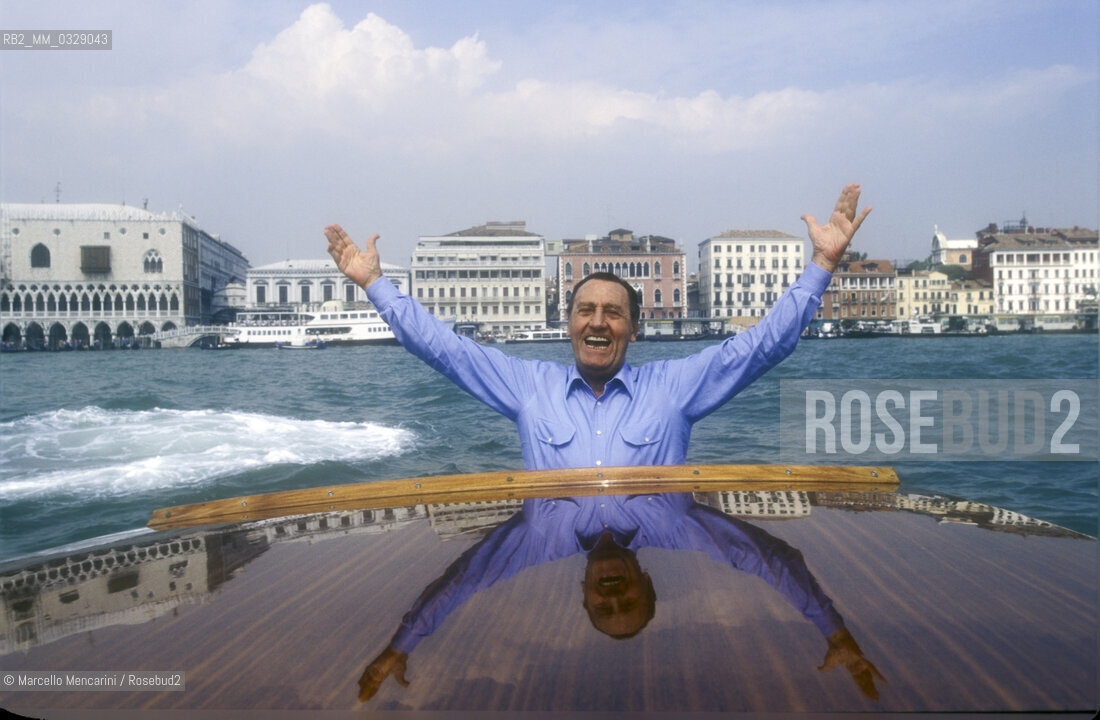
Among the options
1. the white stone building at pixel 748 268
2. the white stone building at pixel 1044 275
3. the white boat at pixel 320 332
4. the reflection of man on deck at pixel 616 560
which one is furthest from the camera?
the white stone building at pixel 748 268

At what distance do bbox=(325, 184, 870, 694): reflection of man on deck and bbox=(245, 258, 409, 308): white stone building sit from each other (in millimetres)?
50247

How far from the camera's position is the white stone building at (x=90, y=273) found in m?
42.4

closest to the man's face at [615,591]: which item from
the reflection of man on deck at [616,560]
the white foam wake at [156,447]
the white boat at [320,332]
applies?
the reflection of man on deck at [616,560]

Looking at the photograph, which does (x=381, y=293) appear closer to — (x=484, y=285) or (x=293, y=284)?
(x=484, y=285)

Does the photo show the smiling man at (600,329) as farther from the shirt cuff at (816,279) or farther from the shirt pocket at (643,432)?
the shirt cuff at (816,279)

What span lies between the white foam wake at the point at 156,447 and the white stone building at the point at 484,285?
38.7 meters

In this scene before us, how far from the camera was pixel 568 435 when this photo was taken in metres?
1.61

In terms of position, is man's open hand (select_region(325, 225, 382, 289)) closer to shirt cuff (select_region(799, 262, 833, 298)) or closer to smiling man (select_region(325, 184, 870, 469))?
smiling man (select_region(325, 184, 870, 469))

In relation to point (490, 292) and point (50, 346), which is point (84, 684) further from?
point (50, 346)

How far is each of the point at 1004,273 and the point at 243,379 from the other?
4970 cm

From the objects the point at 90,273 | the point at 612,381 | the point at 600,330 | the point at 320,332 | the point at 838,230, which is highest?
the point at 90,273

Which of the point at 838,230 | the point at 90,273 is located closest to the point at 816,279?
the point at 838,230

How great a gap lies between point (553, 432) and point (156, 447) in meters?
6.30

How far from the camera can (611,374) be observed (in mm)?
1688
